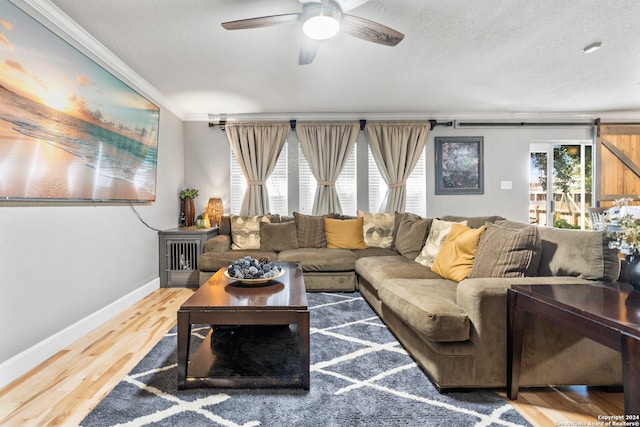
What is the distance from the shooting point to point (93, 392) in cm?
170

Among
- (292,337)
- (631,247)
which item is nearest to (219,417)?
(292,337)

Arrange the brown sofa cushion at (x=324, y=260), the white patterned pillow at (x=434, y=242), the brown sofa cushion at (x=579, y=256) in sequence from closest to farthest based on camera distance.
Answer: the brown sofa cushion at (x=579, y=256) < the white patterned pillow at (x=434, y=242) < the brown sofa cushion at (x=324, y=260)

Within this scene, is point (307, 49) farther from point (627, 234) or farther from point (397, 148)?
point (397, 148)

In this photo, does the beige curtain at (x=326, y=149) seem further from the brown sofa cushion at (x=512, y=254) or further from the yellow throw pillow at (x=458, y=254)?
the brown sofa cushion at (x=512, y=254)

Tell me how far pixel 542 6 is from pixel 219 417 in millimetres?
3256

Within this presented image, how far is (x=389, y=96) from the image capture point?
159 inches

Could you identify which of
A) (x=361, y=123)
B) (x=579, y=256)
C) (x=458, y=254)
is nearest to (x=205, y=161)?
(x=361, y=123)

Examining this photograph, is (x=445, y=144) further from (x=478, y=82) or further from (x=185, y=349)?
(x=185, y=349)

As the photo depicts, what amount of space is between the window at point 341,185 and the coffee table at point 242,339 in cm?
272

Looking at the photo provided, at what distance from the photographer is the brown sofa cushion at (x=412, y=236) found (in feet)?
11.1

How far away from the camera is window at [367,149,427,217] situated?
16.2ft

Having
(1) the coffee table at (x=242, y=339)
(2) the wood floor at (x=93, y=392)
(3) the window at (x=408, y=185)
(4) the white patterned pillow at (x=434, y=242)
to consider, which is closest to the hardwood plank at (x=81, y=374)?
(2) the wood floor at (x=93, y=392)

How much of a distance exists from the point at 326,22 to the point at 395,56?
119 cm

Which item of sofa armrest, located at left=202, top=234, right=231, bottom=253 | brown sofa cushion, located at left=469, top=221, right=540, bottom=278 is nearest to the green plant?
sofa armrest, located at left=202, top=234, right=231, bottom=253
